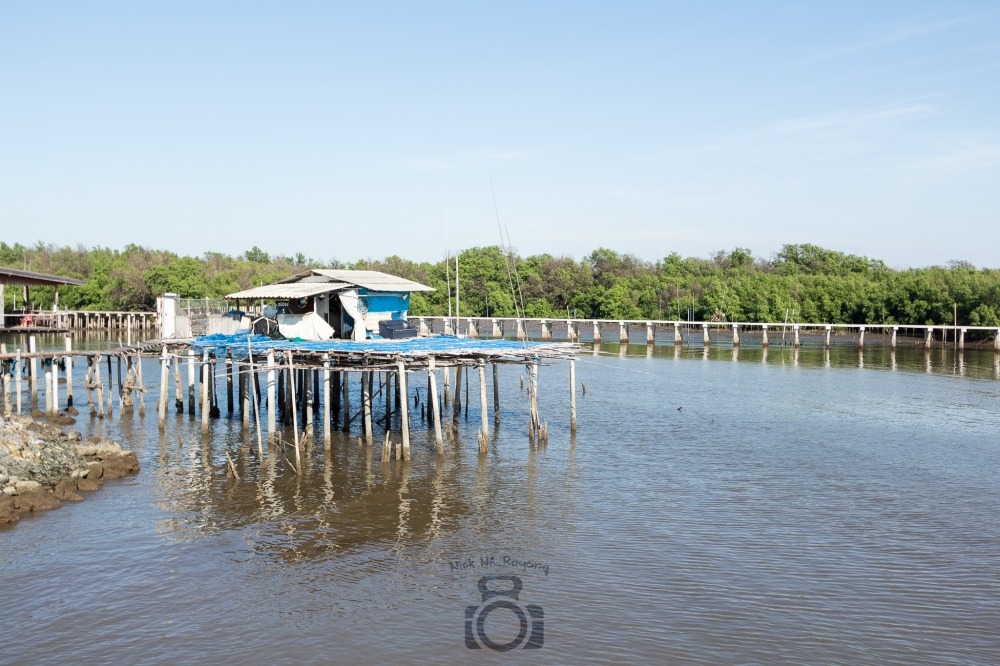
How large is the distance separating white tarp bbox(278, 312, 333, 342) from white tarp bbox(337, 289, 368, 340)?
Result: 0.83m

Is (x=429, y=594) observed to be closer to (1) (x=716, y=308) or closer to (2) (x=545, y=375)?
(2) (x=545, y=375)

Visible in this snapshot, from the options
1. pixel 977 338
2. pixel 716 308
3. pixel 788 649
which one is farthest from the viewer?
pixel 716 308

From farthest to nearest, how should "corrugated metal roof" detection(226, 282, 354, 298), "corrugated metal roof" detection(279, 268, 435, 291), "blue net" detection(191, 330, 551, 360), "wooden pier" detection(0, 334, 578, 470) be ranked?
"corrugated metal roof" detection(279, 268, 435, 291)
"corrugated metal roof" detection(226, 282, 354, 298)
"wooden pier" detection(0, 334, 578, 470)
"blue net" detection(191, 330, 551, 360)

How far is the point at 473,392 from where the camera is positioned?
4119 centimetres

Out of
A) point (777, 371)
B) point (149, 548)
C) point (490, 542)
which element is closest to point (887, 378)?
point (777, 371)

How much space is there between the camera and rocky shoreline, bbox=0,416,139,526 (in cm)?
1918

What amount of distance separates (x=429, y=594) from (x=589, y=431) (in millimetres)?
15942

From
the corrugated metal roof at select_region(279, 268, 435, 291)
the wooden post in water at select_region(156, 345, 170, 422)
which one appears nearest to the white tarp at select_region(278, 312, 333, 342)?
the corrugated metal roof at select_region(279, 268, 435, 291)

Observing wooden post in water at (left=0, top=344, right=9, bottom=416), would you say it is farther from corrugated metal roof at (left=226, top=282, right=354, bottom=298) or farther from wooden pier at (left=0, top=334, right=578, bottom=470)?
corrugated metal roof at (left=226, top=282, right=354, bottom=298)

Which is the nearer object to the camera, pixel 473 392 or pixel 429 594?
pixel 429 594
